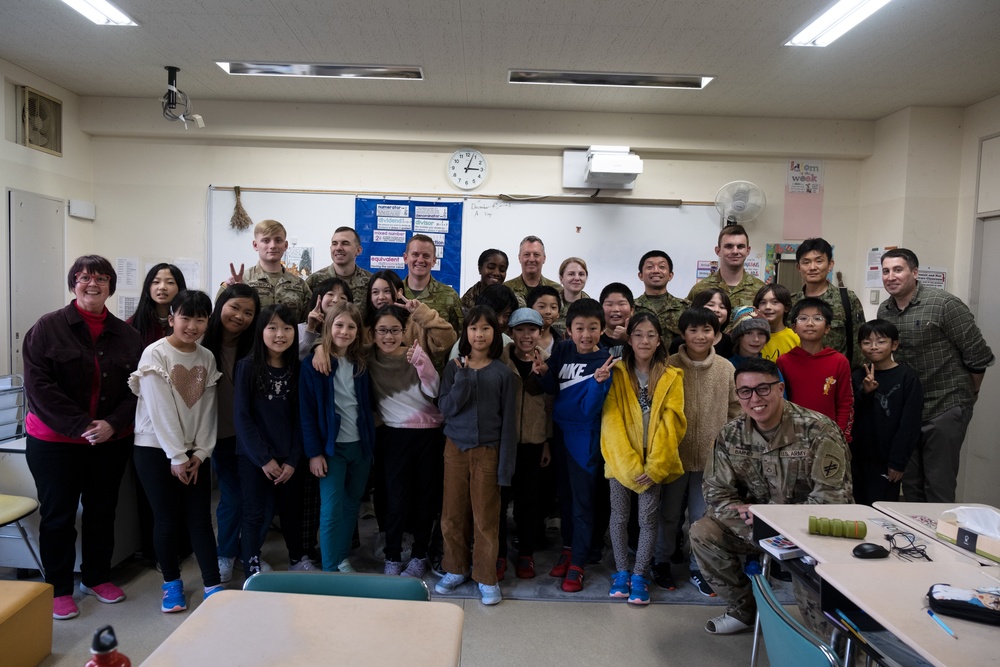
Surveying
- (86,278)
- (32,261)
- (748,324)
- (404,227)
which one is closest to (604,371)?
(748,324)

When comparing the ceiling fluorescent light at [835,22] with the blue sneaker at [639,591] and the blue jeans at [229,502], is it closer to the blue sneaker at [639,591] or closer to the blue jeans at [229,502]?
the blue sneaker at [639,591]

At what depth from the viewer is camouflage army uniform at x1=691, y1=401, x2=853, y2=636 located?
215 cm

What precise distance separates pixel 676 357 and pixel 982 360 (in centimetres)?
174

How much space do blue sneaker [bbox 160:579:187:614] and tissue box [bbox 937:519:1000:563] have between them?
2.88m

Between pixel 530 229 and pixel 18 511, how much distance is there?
3.67 m

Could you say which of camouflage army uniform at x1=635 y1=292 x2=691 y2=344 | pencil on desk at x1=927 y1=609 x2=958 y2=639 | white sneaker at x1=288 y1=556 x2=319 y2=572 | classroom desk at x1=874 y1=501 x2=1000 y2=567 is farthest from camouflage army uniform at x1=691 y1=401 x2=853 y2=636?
white sneaker at x1=288 y1=556 x2=319 y2=572

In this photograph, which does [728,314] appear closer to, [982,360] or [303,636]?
[982,360]

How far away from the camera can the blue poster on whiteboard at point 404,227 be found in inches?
187

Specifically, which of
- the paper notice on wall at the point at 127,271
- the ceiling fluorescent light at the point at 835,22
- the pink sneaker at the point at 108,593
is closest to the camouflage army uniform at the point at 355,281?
the pink sneaker at the point at 108,593

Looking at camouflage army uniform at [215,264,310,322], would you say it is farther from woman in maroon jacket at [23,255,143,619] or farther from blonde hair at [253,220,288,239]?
woman in maroon jacket at [23,255,143,619]

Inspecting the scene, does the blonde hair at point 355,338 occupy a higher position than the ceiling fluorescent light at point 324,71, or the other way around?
the ceiling fluorescent light at point 324,71

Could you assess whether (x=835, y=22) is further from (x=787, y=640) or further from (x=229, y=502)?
(x=229, y=502)

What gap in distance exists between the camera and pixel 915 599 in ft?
4.53

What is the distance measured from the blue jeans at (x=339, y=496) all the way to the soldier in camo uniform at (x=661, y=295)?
177 centimetres
